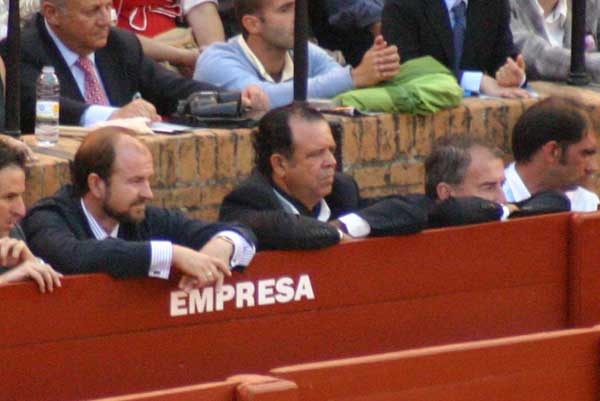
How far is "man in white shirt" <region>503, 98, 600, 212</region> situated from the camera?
7582 mm

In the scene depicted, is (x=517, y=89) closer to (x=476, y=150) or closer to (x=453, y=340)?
(x=476, y=150)

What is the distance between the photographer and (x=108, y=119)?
24.1ft

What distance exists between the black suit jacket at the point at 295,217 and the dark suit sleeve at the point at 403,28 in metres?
1.53

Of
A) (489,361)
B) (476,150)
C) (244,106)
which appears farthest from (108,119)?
(489,361)

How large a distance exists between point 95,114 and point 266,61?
1.03 metres

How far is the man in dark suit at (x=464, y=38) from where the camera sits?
839cm

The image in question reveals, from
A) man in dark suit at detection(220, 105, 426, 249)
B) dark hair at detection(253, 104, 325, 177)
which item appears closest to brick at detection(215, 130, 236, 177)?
man in dark suit at detection(220, 105, 426, 249)

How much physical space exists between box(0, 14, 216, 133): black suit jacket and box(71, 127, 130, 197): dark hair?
3.80ft

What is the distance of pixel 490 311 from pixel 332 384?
1.45m

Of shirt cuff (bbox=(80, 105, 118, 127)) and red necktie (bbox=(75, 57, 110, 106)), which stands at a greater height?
red necktie (bbox=(75, 57, 110, 106))

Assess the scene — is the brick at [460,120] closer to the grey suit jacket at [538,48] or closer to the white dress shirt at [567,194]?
the white dress shirt at [567,194]

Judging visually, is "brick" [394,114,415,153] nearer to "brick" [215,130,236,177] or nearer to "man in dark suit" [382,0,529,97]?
"man in dark suit" [382,0,529,97]

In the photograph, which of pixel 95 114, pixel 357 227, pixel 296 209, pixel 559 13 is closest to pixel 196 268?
pixel 357 227

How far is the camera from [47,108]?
23.4 feet
